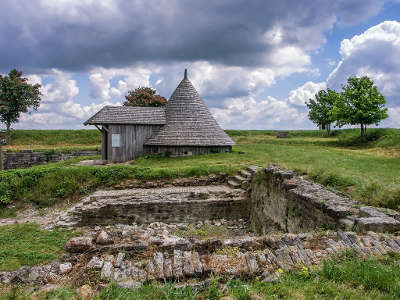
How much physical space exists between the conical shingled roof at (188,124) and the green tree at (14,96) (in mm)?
26077

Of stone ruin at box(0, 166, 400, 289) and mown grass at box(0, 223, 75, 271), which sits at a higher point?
stone ruin at box(0, 166, 400, 289)

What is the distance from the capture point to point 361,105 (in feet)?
94.3

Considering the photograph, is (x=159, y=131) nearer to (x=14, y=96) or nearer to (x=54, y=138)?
(x=54, y=138)

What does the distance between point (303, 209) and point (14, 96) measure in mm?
40503

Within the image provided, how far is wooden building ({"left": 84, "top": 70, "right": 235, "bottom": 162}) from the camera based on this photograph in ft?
62.7

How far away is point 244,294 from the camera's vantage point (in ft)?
9.57

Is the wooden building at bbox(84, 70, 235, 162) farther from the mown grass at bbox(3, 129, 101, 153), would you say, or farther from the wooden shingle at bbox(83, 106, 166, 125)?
the mown grass at bbox(3, 129, 101, 153)

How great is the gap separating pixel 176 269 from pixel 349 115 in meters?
31.5

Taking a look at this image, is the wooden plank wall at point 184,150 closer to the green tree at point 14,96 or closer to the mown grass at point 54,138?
the mown grass at point 54,138

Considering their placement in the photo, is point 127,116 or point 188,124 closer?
point 127,116

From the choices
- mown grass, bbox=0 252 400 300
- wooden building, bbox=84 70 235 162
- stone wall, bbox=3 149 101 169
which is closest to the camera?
mown grass, bbox=0 252 400 300

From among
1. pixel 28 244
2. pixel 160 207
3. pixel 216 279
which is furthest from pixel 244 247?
pixel 160 207

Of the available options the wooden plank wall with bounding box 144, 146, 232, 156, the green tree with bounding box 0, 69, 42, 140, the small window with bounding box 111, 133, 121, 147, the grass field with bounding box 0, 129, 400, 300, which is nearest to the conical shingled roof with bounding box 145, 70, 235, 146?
the wooden plank wall with bounding box 144, 146, 232, 156

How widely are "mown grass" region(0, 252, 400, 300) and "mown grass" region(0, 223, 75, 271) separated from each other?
14.7 ft
